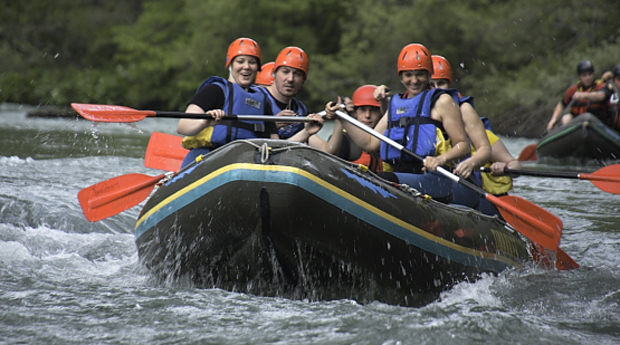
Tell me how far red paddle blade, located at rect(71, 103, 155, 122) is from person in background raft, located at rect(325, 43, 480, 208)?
45.0 inches

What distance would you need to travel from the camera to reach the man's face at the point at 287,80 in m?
4.57

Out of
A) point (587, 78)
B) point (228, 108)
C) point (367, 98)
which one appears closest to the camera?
point (228, 108)

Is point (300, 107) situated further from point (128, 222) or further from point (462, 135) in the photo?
point (128, 222)

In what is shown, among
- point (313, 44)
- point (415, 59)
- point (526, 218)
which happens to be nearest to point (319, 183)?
point (415, 59)

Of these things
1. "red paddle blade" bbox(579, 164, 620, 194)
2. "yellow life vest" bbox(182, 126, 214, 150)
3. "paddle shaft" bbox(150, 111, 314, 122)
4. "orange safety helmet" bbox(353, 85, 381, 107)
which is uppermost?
"orange safety helmet" bbox(353, 85, 381, 107)

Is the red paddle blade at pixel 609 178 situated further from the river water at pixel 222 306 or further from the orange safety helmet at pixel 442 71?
the orange safety helmet at pixel 442 71

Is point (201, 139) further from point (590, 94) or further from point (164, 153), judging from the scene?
point (590, 94)

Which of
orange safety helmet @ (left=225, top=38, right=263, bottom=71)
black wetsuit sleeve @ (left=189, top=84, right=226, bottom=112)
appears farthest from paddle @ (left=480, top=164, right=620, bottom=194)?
black wetsuit sleeve @ (left=189, top=84, right=226, bottom=112)

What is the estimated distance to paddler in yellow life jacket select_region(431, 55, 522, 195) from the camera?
3.80 m

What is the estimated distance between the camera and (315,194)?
2.91 metres

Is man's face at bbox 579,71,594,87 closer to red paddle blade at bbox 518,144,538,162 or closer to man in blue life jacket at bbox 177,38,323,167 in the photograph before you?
red paddle blade at bbox 518,144,538,162

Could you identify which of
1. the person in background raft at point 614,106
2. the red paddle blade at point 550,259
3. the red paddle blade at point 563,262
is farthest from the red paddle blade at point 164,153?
the person in background raft at point 614,106

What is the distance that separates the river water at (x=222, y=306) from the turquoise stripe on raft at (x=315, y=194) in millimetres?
266

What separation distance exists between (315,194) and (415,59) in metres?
1.33
